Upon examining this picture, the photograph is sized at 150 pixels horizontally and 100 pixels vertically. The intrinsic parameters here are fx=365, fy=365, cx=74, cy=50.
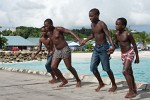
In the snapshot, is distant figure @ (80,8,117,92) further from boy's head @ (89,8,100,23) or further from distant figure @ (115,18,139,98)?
distant figure @ (115,18,139,98)

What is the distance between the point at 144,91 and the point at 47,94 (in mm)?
2016

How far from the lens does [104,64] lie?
757cm

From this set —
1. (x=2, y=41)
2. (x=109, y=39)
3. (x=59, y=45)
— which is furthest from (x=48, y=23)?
(x=2, y=41)

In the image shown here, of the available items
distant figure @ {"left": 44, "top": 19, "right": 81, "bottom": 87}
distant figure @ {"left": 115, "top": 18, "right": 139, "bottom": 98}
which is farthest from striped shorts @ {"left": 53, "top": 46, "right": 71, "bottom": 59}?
distant figure @ {"left": 115, "top": 18, "right": 139, "bottom": 98}

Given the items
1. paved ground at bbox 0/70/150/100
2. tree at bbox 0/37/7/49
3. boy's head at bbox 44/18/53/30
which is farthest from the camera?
tree at bbox 0/37/7/49

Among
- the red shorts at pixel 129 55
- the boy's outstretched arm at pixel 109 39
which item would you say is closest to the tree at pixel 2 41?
the boy's outstretched arm at pixel 109 39

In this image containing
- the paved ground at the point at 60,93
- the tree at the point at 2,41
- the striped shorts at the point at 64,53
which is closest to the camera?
the paved ground at the point at 60,93

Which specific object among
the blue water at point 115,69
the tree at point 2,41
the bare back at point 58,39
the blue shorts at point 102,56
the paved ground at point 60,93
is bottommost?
the tree at point 2,41

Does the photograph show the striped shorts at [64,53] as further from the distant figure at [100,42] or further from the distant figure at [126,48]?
the distant figure at [126,48]

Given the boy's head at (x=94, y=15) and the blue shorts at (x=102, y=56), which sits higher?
the boy's head at (x=94, y=15)

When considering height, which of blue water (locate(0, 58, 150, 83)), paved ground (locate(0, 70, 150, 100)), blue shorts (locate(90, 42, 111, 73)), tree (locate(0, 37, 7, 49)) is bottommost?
tree (locate(0, 37, 7, 49))

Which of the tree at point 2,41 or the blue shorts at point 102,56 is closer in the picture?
the blue shorts at point 102,56

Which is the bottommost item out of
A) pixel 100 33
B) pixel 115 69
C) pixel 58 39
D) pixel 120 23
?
pixel 115 69

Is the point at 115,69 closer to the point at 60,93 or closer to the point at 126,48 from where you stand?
the point at 60,93
